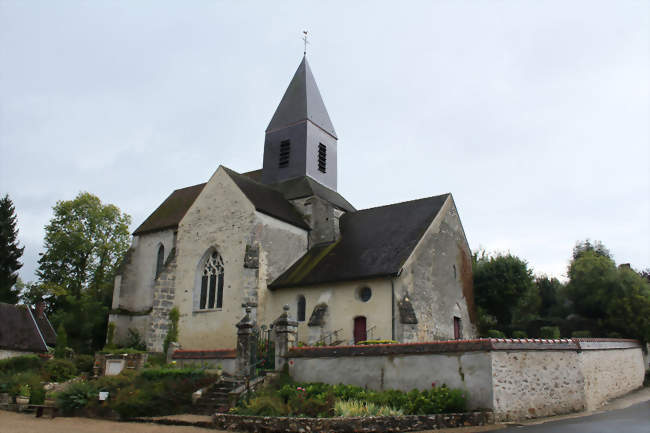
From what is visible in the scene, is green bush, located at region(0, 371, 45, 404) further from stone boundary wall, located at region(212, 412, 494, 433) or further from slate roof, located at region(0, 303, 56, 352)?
slate roof, located at region(0, 303, 56, 352)

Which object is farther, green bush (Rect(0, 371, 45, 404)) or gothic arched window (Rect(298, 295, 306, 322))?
gothic arched window (Rect(298, 295, 306, 322))

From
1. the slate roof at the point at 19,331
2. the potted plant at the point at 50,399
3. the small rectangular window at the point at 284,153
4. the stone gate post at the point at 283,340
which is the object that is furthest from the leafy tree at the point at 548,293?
the slate roof at the point at 19,331

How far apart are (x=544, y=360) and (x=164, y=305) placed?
16263 millimetres

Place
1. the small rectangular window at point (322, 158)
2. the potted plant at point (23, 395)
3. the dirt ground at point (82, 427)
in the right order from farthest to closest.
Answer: the small rectangular window at point (322, 158)
the potted plant at point (23, 395)
the dirt ground at point (82, 427)

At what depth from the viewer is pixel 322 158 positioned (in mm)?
29156

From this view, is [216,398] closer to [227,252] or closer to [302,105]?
[227,252]

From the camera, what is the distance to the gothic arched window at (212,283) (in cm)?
2239

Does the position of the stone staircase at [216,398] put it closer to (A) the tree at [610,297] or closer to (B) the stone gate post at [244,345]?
(B) the stone gate post at [244,345]

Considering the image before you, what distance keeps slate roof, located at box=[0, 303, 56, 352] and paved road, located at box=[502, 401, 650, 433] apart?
1066 inches

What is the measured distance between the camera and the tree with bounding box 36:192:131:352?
3406 centimetres

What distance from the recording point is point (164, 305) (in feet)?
74.6

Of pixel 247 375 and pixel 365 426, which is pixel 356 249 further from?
pixel 365 426

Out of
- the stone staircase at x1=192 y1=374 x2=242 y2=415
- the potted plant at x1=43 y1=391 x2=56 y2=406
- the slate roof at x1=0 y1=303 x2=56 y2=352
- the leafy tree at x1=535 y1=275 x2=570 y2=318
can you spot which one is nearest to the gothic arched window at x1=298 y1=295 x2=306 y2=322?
the stone staircase at x1=192 y1=374 x2=242 y2=415

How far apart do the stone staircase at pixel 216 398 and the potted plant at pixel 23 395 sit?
22.3 feet
